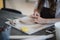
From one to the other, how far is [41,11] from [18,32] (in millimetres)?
409

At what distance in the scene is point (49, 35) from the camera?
99cm

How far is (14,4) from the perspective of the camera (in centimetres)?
412

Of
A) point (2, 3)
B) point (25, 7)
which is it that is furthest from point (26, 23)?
point (25, 7)

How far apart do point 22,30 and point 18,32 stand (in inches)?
1.5

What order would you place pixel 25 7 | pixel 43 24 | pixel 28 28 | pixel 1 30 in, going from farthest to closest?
1. pixel 25 7
2. pixel 43 24
3. pixel 28 28
4. pixel 1 30

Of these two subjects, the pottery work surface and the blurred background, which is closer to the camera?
the pottery work surface

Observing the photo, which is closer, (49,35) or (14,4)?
(49,35)

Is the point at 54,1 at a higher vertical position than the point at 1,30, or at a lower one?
higher

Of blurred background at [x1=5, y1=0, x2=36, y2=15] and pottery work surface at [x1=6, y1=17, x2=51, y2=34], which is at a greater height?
pottery work surface at [x1=6, y1=17, x2=51, y2=34]

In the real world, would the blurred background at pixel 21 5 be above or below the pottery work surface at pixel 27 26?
below

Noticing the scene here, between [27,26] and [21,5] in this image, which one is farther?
[21,5]

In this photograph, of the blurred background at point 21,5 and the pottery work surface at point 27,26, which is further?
the blurred background at point 21,5

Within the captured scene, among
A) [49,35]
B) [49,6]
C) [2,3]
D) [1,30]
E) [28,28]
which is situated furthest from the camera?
[2,3]

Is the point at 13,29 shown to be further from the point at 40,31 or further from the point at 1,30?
the point at 1,30
